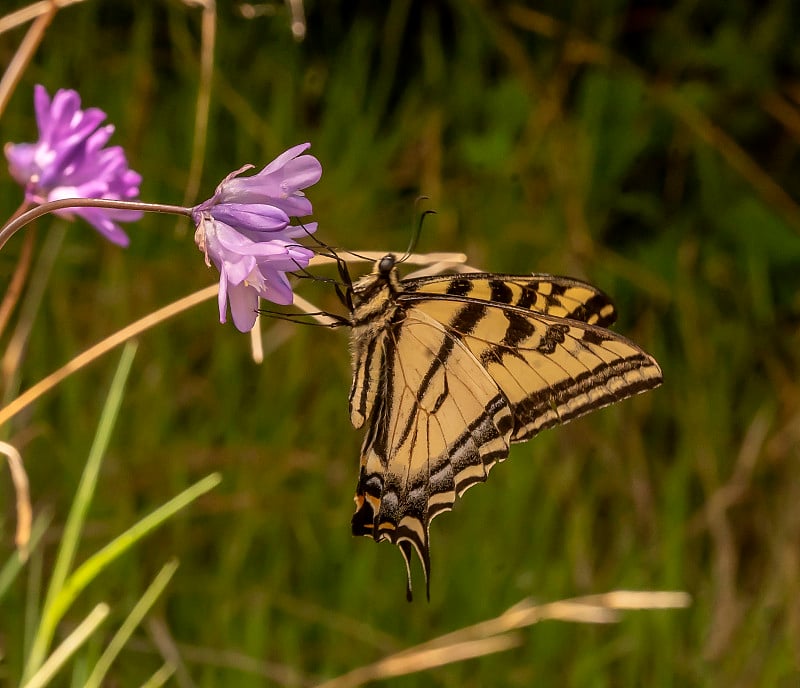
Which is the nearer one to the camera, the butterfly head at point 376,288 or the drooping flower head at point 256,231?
the drooping flower head at point 256,231

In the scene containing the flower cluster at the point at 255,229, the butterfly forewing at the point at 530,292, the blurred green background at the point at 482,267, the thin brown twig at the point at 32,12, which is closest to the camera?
the flower cluster at the point at 255,229

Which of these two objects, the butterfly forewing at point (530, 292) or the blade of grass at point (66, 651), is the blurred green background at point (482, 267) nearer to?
the blade of grass at point (66, 651)

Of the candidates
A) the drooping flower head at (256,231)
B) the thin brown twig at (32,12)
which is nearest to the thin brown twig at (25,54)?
the thin brown twig at (32,12)

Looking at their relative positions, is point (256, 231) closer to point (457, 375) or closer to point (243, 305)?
point (243, 305)

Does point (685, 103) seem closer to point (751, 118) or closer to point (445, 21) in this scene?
point (751, 118)

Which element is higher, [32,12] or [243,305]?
[32,12]

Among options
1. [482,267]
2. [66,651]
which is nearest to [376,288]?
[66,651]

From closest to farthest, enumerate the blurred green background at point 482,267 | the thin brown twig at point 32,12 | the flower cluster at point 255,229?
the flower cluster at point 255,229 < the thin brown twig at point 32,12 < the blurred green background at point 482,267
